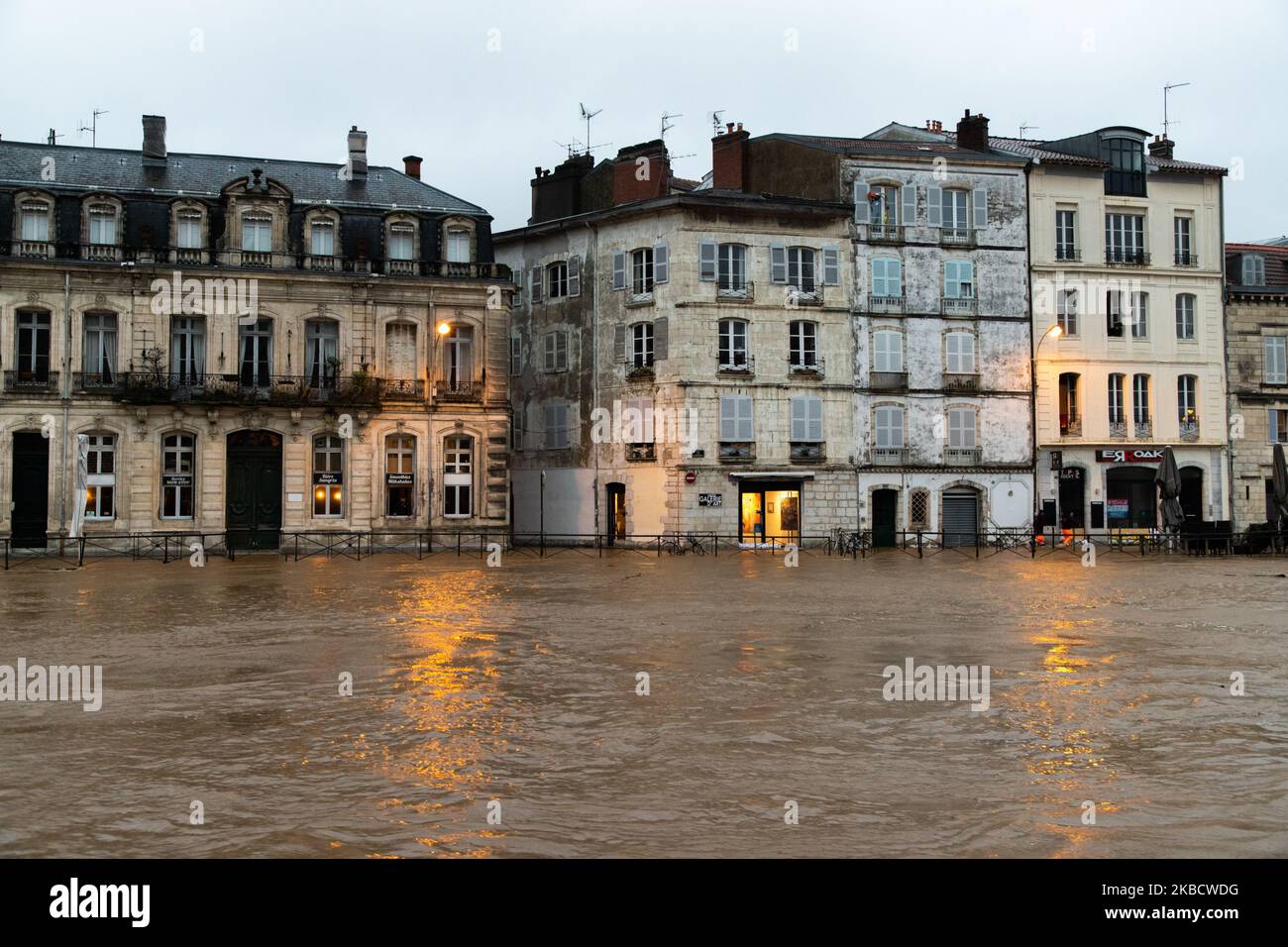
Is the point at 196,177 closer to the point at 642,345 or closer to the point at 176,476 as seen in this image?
the point at 176,476

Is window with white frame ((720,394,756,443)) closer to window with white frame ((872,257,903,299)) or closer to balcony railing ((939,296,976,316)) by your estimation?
window with white frame ((872,257,903,299))

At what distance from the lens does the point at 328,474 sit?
125 ft

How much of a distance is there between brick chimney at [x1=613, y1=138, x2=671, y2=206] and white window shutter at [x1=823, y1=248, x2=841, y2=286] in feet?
19.6

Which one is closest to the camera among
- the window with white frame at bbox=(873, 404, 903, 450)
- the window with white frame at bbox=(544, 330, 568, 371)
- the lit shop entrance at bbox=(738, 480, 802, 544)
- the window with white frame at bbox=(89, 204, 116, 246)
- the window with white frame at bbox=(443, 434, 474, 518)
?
the window with white frame at bbox=(89, 204, 116, 246)

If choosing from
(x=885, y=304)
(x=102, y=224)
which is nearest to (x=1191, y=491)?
(x=885, y=304)

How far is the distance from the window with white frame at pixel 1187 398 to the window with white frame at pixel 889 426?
428 inches

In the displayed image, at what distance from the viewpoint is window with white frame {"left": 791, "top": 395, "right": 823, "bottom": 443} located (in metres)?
41.6

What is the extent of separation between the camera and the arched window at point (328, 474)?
38125mm

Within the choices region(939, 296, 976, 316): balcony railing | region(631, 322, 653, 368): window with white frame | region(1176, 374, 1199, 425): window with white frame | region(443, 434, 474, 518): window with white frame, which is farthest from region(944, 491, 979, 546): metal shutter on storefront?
region(443, 434, 474, 518): window with white frame

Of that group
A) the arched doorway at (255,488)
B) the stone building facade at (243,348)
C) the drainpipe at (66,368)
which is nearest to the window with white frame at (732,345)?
the stone building facade at (243,348)

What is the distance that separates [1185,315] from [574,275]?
22.4 metres
